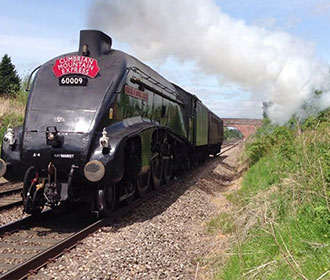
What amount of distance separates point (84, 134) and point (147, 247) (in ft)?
6.99

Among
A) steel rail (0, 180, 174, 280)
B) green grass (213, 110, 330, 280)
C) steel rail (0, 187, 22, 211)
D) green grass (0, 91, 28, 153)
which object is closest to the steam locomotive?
steel rail (0, 180, 174, 280)

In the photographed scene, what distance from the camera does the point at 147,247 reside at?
5.41m

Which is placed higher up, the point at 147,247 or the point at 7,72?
the point at 7,72

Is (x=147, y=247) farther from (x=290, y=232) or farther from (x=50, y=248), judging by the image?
(x=290, y=232)

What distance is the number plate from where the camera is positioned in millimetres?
6926

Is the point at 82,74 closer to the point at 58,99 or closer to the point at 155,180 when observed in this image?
the point at 58,99

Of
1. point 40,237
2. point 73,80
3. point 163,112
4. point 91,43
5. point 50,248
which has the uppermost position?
point 91,43

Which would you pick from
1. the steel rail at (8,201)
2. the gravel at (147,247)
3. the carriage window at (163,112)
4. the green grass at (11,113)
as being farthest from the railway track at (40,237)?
the green grass at (11,113)

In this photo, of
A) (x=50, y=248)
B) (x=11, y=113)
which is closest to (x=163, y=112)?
(x=50, y=248)

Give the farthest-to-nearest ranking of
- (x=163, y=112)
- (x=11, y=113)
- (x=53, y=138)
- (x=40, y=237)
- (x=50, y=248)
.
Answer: (x=11, y=113), (x=163, y=112), (x=53, y=138), (x=40, y=237), (x=50, y=248)

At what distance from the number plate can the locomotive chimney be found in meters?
0.65

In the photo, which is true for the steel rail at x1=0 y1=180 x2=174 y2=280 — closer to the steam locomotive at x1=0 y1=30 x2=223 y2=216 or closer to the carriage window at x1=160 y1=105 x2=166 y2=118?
the steam locomotive at x1=0 y1=30 x2=223 y2=216

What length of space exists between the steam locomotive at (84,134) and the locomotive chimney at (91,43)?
0.7 inches

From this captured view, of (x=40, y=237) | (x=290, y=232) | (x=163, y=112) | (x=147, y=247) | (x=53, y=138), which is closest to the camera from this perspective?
(x=290, y=232)
